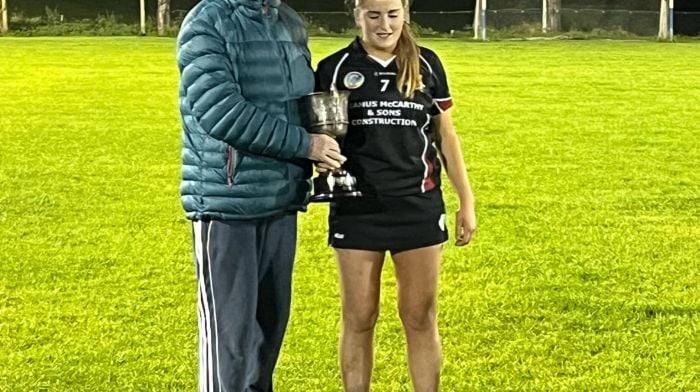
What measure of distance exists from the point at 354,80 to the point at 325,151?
1.03ft

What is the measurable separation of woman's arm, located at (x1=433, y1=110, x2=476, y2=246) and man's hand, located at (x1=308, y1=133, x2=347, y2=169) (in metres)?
0.47

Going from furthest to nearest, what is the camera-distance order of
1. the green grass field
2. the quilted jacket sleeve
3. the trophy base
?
the green grass field, the trophy base, the quilted jacket sleeve

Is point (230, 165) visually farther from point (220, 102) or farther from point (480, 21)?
point (480, 21)

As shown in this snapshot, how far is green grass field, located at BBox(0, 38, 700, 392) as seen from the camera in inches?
195

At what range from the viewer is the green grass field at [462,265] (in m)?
4.95

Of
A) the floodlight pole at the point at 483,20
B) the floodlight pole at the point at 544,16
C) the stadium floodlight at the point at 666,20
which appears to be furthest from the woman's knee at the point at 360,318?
the floodlight pole at the point at 544,16

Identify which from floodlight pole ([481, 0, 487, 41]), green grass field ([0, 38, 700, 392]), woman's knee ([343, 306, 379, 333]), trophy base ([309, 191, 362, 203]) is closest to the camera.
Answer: trophy base ([309, 191, 362, 203])

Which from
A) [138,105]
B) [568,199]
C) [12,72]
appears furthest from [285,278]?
[12,72]

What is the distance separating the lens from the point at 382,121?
3.72 metres

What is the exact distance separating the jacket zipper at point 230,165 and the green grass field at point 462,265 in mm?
1412

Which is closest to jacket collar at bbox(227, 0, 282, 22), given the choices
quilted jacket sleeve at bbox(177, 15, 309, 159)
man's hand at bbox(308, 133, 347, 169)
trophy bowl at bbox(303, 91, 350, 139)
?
quilted jacket sleeve at bbox(177, 15, 309, 159)

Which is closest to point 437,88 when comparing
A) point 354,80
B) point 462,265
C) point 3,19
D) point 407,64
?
point 407,64

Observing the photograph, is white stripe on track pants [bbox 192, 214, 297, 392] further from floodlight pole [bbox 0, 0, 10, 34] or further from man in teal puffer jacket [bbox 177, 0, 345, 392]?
floodlight pole [bbox 0, 0, 10, 34]

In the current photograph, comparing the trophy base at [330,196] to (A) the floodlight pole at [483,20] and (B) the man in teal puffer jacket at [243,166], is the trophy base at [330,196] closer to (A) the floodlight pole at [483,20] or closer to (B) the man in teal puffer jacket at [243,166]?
(B) the man in teal puffer jacket at [243,166]
